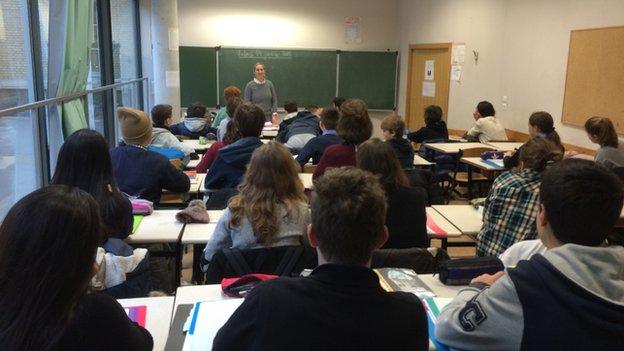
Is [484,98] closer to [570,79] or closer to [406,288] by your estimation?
[570,79]

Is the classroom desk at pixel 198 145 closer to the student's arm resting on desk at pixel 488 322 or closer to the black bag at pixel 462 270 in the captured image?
the black bag at pixel 462 270

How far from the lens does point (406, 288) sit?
2.01m

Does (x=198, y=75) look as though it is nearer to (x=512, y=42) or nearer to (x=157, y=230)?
(x=512, y=42)

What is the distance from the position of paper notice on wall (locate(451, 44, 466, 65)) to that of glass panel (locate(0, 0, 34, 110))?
19.4 ft

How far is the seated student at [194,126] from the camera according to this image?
647 cm

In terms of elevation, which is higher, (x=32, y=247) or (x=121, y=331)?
A: (x=32, y=247)

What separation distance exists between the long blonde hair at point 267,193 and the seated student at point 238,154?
1.38 metres

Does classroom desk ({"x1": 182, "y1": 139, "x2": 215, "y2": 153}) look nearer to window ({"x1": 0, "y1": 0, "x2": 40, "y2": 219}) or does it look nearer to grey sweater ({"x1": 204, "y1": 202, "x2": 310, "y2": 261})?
window ({"x1": 0, "y1": 0, "x2": 40, "y2": 219})

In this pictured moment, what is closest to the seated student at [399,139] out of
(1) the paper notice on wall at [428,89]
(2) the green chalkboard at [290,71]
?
(1) the paper notice on wall at [428,89]

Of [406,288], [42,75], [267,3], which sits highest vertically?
[267,3]

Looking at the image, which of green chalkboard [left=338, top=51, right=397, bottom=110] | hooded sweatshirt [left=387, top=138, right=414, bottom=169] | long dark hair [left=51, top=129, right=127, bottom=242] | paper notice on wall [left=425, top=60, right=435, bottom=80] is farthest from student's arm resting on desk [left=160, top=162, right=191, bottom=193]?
green chalkboard [left=338, top=51, right=397, bottom=110]

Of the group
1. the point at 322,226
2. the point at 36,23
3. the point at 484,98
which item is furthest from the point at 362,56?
the point at 322,226

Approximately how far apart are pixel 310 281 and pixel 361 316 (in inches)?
5.4

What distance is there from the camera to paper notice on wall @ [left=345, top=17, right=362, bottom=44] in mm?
9297
